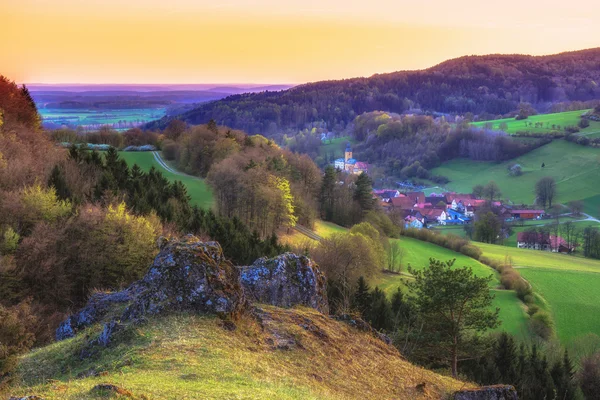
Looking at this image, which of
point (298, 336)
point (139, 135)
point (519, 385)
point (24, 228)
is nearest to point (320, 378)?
point (298, 336)

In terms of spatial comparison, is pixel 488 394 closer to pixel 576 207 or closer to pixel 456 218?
pixel 456 218

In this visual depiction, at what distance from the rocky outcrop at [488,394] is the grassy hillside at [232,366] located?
0.64 m

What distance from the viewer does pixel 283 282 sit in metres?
19.0

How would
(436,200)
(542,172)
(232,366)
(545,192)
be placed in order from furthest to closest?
(542,172)
(436,200)
(545,192)
(232,366)

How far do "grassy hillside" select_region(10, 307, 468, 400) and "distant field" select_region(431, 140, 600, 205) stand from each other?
108757 mm

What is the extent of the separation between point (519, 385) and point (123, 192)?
3209 cm

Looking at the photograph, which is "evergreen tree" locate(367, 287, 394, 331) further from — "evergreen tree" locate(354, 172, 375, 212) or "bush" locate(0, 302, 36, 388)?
"evergreen tree" locate(354, 172, 375, 212)

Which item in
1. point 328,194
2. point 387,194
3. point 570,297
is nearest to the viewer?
point 570,297

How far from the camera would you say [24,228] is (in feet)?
91.3

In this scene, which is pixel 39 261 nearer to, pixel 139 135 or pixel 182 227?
pixel 182 227

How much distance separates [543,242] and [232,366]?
8547 cm

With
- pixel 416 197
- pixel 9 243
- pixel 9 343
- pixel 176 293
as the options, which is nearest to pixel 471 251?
pixel 416 197

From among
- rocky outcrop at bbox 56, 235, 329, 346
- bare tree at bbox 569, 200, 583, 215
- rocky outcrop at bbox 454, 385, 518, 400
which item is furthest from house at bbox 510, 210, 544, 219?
rocky outcrop at bbox 56, 235, 329, 346

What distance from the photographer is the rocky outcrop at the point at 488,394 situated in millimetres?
13141
